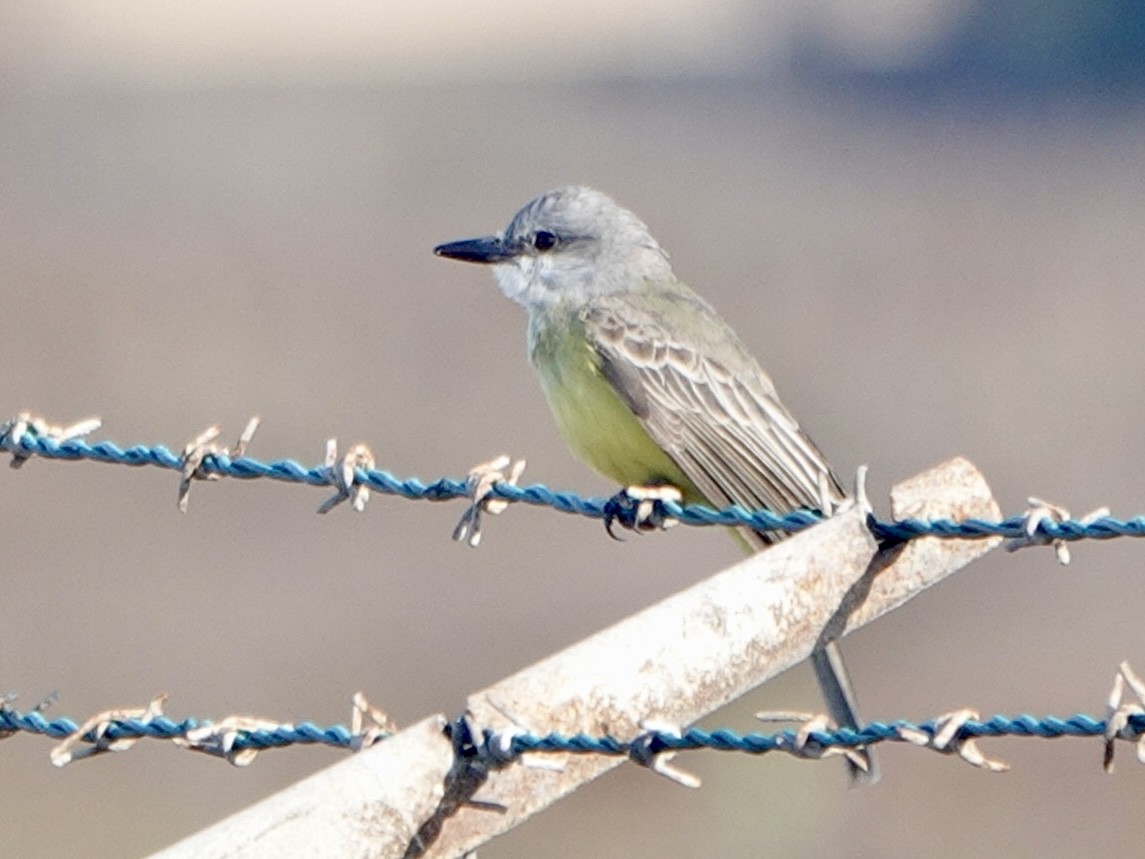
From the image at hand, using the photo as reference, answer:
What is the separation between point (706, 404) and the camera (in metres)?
6.28

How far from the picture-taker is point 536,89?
29.8 metres

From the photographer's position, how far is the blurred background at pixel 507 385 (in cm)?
890

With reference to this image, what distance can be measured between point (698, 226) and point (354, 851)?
52.6ft

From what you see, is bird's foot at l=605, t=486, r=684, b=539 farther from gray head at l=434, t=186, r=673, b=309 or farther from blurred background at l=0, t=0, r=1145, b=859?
blurred background at l=0, t=0, r=1145, b=859

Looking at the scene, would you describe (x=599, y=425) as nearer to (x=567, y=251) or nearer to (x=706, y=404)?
(x=706, y=404)

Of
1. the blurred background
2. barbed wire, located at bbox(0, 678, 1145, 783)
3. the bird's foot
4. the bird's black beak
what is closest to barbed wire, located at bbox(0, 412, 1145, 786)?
barbed wire, located at bbox(0, 678, 1145, 783)

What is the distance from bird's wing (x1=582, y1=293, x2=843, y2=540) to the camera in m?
6.02

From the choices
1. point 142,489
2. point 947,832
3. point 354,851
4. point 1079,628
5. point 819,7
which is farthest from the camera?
point 819,7

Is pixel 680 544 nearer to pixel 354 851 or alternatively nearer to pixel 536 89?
pixel 354 851

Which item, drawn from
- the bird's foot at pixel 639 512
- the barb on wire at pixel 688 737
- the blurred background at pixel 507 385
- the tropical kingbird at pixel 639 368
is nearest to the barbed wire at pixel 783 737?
the barb on wire at pixel 688 737

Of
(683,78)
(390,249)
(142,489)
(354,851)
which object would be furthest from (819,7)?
(354,851)

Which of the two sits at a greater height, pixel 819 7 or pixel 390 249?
pixel 819 7

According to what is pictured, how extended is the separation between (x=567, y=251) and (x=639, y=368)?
684mm

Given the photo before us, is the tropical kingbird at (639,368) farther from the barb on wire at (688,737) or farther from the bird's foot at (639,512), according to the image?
the barb on wire at (688,737)
